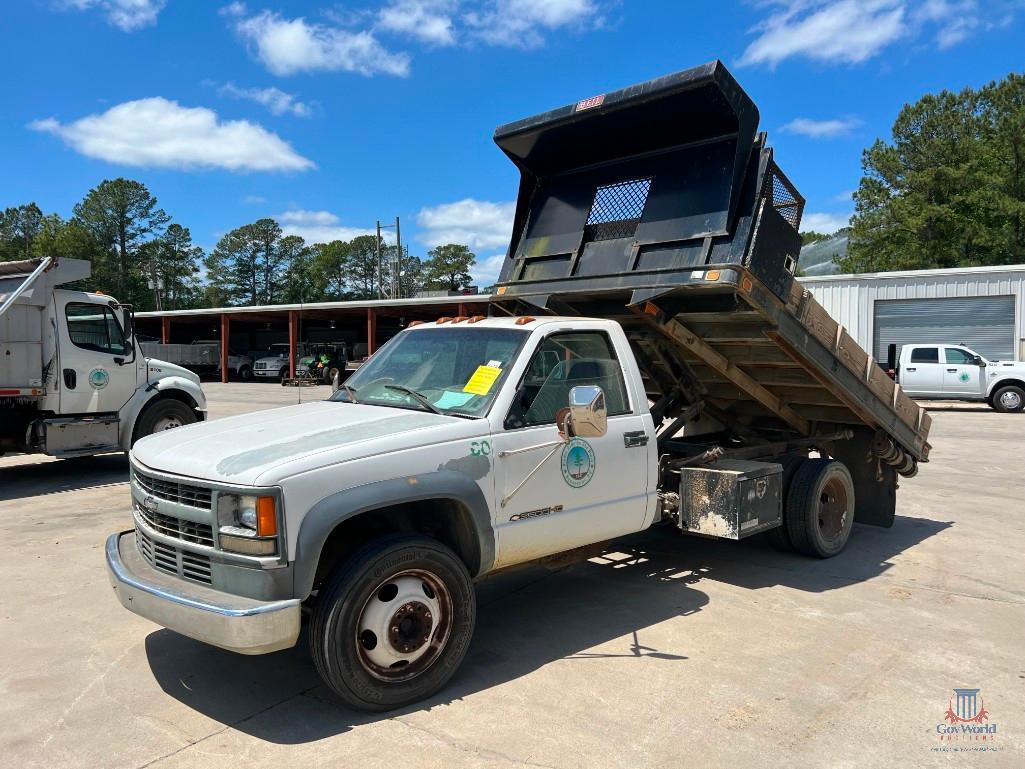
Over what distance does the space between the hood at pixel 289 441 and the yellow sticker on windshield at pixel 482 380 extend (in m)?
Result: 0.27

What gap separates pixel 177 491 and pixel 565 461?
205cm

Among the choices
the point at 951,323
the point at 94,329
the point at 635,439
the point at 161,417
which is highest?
the point at 951,323

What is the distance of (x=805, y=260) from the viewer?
69.2 m

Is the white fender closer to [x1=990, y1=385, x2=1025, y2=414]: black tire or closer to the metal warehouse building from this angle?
[x1=990, y1=385, x2=1025, y2=414]: black tire

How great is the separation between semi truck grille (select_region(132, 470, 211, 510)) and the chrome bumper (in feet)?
1.27

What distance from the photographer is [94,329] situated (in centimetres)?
1052

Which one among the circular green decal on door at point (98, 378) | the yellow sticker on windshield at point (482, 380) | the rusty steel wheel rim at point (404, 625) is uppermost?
the yellow sticker on windshield at point (482, 380)

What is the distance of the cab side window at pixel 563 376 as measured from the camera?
4.33m

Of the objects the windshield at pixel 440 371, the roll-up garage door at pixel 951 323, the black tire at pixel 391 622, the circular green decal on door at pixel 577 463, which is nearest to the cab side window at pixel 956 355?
the roll-up garage door at pixel 951 323

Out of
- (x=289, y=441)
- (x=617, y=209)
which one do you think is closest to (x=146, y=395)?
(x=617, y=209)

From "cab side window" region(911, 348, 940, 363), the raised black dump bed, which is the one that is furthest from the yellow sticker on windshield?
"cab side window" region(911, 348, 940, 363)

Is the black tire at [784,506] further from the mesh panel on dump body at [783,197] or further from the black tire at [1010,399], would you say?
the black tire at [1010,399]

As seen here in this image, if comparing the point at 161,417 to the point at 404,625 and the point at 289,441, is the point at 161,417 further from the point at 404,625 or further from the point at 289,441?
the point at 404,625

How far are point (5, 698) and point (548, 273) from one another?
4448 mm
